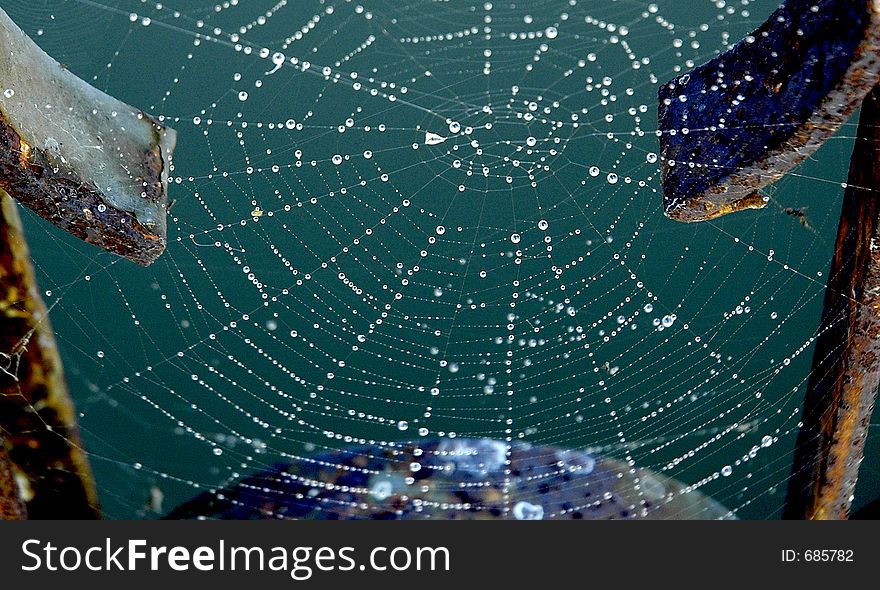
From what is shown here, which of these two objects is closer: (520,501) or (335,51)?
(520,501)

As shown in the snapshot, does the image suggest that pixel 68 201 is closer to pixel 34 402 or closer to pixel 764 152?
pixel 34 402

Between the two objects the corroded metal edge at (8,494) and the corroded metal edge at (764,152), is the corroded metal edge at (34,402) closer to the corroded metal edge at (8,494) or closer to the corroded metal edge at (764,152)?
the corroded metal edge at (8,494)

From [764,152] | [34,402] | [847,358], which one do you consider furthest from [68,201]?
[847,358]

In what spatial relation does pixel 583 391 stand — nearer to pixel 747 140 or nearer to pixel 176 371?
pixel 176 371

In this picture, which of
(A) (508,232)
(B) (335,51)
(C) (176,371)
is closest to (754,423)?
(A) (508,232)

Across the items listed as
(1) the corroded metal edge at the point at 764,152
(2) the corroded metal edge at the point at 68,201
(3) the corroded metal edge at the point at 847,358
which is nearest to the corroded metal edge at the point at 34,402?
(2) the corroded metal edge at the point at 68,201

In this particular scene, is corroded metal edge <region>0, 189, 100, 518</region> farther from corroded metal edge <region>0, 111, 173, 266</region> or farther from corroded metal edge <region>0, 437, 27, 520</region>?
corroded metal edge <region>0, 111, 173, 266</region>

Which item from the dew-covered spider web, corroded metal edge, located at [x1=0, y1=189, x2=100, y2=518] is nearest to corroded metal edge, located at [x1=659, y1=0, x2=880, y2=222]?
the dew-covered spider web
